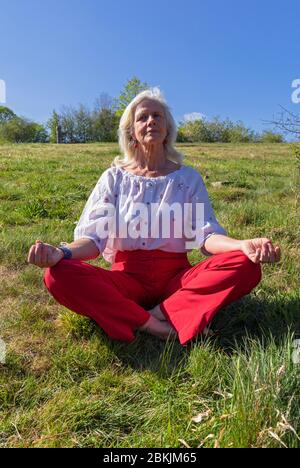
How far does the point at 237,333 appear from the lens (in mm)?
2898

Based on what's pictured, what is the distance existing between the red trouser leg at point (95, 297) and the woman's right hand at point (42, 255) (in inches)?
2.0

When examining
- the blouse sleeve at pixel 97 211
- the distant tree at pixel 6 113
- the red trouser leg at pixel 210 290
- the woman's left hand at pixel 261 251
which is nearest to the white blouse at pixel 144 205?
the blouse sleeve at pixel 97 211

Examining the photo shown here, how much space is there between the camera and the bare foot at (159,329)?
9.30ft

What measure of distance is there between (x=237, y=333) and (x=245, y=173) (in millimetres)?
7606

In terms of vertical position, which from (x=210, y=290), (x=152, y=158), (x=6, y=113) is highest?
(x=6, y=113)

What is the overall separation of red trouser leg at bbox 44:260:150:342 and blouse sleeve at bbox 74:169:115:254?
0.34 metres

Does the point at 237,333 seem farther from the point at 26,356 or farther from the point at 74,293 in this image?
the point at 26,356

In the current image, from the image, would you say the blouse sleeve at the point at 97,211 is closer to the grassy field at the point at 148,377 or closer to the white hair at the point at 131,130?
the white hair at the point at 131,130

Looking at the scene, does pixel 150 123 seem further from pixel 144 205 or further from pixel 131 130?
pixel 144 205

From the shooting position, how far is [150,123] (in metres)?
3.29

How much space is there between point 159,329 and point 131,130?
1607 millimetres

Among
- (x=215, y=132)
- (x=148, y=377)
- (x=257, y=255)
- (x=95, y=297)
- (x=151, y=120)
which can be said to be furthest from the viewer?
(x=215, y=132)

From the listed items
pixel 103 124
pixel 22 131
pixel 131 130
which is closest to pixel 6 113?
pixel 22 131

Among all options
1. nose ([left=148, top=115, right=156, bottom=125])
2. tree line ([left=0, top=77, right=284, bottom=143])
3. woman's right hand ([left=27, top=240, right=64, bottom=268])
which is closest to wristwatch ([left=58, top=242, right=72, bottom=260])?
woman's right hand ([left=27, top=240, right=64, bottom=268])
